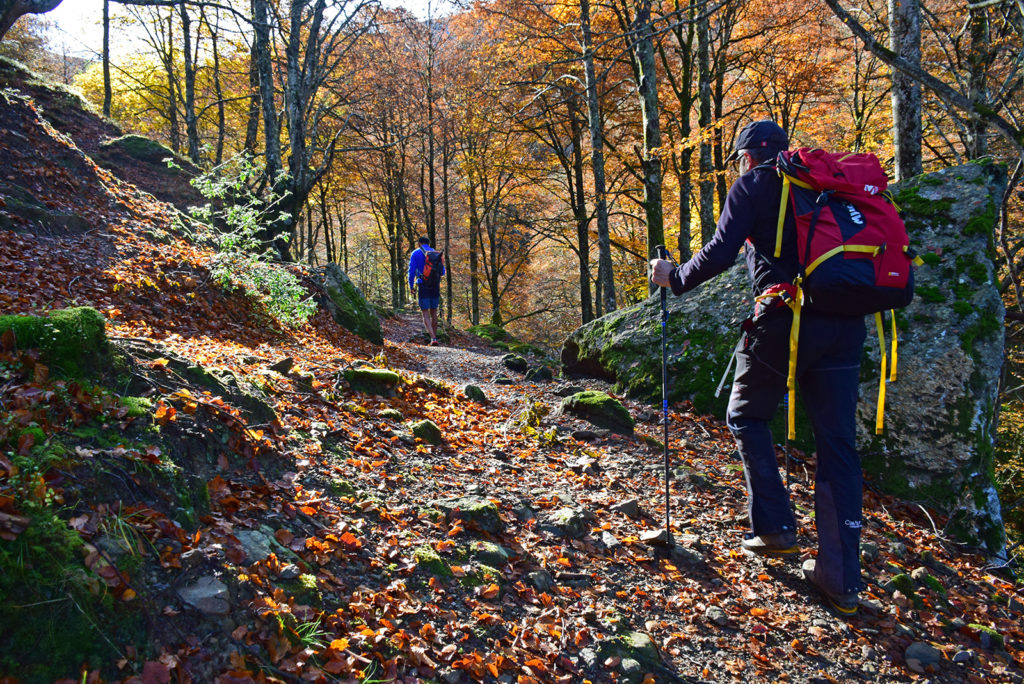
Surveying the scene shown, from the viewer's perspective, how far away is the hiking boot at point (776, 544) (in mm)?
3480

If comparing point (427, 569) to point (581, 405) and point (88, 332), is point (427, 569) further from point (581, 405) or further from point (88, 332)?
point (581, 405)

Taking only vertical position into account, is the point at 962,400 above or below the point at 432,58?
below

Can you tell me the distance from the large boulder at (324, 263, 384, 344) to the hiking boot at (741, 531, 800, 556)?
26.2 ft

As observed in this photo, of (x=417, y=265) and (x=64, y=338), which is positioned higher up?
(x=417, y=265)

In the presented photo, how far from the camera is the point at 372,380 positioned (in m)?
5.81

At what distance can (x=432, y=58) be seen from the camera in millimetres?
19594

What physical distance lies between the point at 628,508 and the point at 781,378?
159 cm

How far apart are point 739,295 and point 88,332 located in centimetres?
608

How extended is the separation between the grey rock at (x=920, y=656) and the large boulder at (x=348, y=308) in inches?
349

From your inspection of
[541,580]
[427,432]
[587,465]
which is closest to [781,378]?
[541,580]

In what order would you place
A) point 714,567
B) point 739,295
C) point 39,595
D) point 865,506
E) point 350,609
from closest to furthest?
point 39,595
point 350,609
point 714,567
point 865,506
point 739,295

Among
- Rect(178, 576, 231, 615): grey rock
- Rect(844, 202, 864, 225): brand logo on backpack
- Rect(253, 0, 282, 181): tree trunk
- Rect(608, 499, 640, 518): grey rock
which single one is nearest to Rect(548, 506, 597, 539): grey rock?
Rect(608, 499, 640, 518): grey rock

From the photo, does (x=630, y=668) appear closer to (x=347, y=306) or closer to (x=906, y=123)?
(x=906, y=123)

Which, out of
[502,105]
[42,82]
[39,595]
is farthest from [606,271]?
[42,82]
